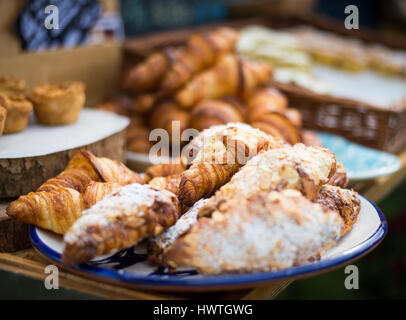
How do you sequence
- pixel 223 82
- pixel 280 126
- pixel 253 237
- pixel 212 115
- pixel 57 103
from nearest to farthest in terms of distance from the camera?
pixel 253 237 → pixel 57 103 → pixel 280 126 → pixel 212 115 → pixel 223 82

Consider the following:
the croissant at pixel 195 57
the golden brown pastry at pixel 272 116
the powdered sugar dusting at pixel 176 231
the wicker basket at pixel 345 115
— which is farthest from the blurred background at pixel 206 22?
the powdered sugar dusting at pixel 176 231

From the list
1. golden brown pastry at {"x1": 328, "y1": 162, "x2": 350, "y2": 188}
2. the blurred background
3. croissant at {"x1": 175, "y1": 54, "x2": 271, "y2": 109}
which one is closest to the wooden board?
croissant at {"x1": 175, "y1": 54, "x2": 271, "y2": 109}

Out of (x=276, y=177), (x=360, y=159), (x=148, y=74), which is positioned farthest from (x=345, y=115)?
(x=276, y=177)

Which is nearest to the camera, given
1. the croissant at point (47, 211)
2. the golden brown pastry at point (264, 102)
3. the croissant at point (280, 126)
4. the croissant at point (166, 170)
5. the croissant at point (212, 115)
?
the croissant at point (47, 211)

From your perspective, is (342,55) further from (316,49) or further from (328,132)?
(328,132)

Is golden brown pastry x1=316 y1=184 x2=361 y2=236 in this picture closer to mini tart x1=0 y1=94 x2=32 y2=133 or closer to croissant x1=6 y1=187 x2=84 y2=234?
croissant x1=6 y1=187 x2=84 y2=234

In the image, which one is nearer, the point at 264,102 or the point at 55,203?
the point at 55,203

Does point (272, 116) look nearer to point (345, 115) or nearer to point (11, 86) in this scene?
point (345, 115)

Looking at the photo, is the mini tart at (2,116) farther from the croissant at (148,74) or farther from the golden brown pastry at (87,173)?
→ the croissant at (148,74)

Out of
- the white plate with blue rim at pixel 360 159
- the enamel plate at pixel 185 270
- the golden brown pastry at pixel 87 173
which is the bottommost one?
the white plate with blue rim at pixel 360 159
